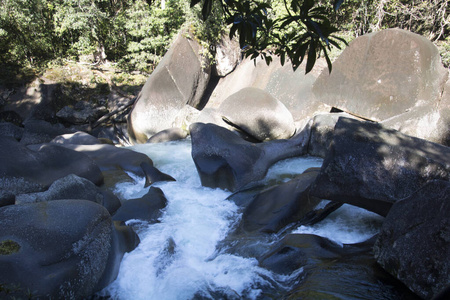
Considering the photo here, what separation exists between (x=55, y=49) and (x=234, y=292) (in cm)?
1443

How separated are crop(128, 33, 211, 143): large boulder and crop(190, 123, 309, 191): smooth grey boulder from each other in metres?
4.28

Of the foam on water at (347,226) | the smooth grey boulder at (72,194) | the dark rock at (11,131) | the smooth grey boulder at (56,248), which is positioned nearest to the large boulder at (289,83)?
the foam on water at (347,226)

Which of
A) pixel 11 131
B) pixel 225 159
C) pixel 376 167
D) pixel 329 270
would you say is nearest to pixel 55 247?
pixel 329 270

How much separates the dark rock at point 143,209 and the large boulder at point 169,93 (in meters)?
5.48

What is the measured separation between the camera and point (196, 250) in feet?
12.0

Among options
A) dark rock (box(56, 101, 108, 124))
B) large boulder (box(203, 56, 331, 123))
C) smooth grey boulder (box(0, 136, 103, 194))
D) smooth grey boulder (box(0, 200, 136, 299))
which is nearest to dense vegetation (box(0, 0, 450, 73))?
large boulder (box(203, 56, 331, 123))

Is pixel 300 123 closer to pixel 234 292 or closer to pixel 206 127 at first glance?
pixel 206 127

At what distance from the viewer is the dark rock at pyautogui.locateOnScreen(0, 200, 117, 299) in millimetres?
2465

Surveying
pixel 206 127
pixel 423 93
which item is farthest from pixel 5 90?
pixel 423 93

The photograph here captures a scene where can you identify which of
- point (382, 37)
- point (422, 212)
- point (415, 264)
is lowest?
point (415, 264)

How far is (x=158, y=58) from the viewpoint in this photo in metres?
14.0

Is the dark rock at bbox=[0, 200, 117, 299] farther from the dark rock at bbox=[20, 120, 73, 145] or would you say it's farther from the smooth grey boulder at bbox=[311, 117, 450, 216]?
the dark rock at bbox=[20, 120, 73, 145]

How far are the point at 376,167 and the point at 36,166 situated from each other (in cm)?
452

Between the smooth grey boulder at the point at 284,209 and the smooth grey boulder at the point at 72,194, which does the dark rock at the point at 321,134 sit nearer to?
the smooth grey boulder at the point at 284,209
